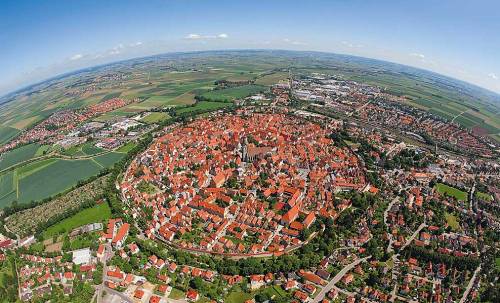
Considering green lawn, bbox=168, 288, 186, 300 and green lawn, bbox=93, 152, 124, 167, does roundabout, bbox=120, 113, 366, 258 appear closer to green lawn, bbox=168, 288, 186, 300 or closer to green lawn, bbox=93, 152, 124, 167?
green lawn, bbox=168, 288, 186, 300

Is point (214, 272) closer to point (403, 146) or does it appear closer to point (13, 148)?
point (403, 146)

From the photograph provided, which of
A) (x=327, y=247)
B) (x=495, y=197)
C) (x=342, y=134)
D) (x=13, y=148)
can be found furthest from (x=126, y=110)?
(x=495, y=197)

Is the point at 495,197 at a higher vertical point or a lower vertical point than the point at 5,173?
higher

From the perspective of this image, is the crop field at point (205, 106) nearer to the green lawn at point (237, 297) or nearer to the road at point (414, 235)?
the road at point (414, 235)

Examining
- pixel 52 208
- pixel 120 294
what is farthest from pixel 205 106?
pixel 120 294

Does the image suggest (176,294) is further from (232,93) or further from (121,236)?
(232,93)
